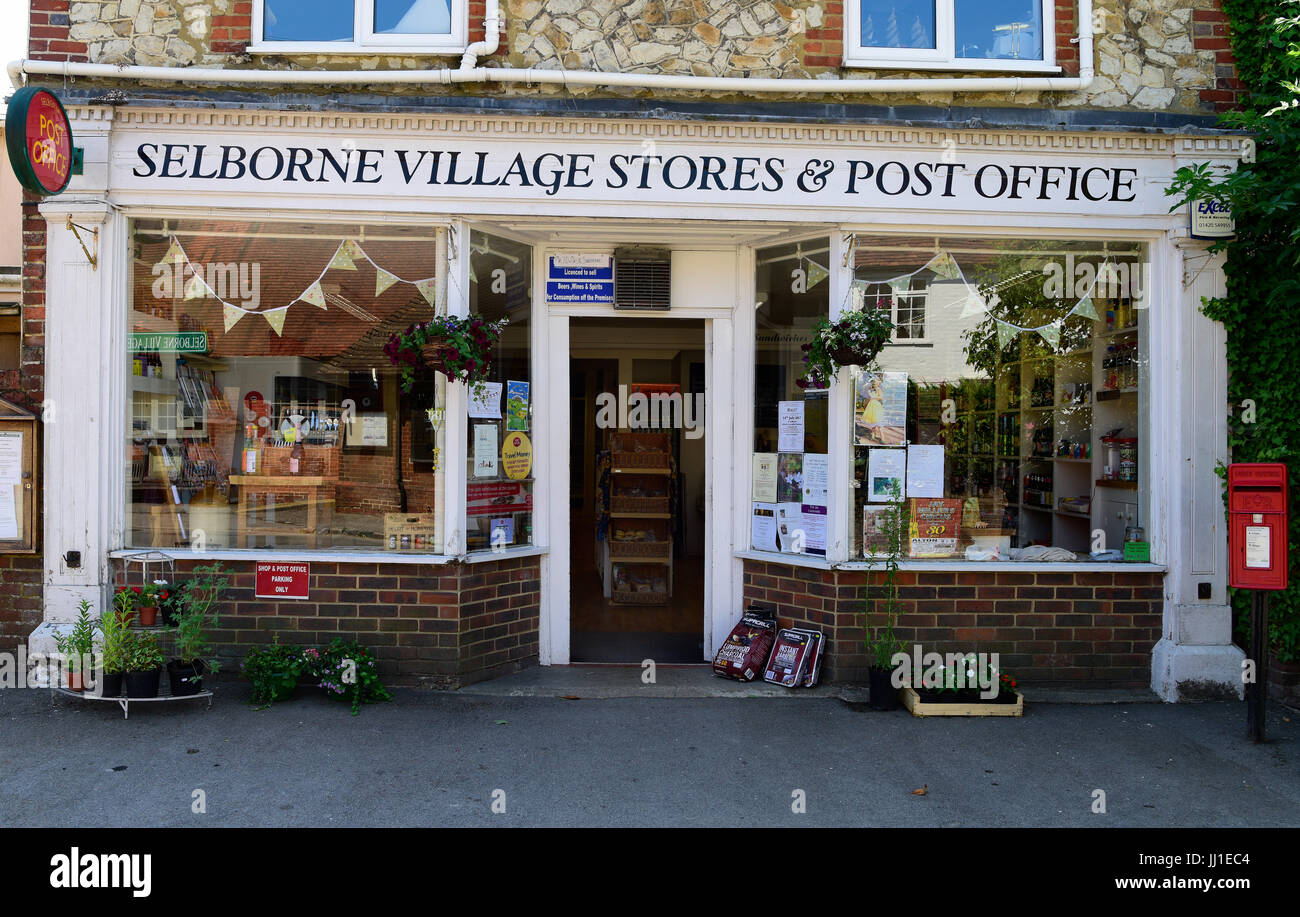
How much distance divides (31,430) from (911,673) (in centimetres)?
627

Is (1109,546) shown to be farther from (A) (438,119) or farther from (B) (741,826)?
(A) (438,119)

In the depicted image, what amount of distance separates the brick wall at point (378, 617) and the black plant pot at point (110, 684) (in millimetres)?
689

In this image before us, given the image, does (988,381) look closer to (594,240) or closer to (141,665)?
(594,240)

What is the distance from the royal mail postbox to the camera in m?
5.23

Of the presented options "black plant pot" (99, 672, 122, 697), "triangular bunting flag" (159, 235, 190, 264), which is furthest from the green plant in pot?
"triangular bunting flag" (159, 235, 190, 264)

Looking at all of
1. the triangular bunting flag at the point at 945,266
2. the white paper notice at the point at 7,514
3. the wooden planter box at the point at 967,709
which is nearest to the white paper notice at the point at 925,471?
the triangular bunting flag at the point at 945,266

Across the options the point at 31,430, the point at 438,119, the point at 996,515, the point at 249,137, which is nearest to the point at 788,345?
the point at 996,515

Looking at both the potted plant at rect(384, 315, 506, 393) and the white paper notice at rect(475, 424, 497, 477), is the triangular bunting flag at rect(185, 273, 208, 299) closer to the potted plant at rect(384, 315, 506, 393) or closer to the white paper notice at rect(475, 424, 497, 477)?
the potted plant at rect(384, 315, 506, 393)

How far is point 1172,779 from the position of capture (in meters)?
4.89

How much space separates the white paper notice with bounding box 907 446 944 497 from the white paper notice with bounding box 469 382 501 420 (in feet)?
9.96

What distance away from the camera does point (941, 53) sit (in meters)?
6.37

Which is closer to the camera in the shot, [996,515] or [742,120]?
[742,120]

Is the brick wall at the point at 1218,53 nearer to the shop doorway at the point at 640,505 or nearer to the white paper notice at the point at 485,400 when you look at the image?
the shop doorway at the point at 640,505

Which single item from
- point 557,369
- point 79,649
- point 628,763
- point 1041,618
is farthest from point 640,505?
point 79,649
